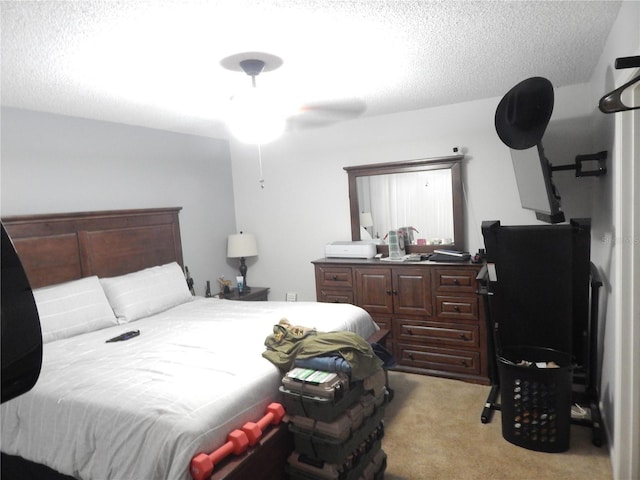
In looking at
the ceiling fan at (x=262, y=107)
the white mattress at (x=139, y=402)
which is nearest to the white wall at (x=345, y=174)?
the ceiling fan at (x=262, y=107)

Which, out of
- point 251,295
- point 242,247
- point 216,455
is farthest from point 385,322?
point 216,455

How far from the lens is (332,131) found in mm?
4109

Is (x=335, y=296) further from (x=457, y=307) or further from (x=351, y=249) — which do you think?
(x=457, y=307)

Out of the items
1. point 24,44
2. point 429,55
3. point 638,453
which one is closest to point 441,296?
point 638,453

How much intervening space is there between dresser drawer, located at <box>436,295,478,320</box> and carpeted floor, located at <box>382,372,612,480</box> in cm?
60

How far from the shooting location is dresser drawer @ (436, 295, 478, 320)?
3.23m

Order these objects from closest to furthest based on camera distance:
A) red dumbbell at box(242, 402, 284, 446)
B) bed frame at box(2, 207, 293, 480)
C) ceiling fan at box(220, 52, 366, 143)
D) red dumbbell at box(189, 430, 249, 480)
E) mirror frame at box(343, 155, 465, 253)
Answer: red dumbbell at box(189, 430, 249, 480), red dumbbell at box(242, 402, 284, 446), ceiling fan at box(220, 52, 366, 143), bed frame at box(2, 207, 293, 480), mirror frame at box(343, 155, 465, 253)

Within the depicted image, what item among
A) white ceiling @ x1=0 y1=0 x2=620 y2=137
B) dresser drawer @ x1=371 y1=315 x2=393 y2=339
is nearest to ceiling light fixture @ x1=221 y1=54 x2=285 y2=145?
white ceiling @ x1=0 y1=0 x2=620 y2=137

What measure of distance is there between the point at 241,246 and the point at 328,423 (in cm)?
288

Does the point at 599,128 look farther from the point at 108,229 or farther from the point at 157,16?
the point at 108,229

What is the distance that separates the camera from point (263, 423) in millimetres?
1814

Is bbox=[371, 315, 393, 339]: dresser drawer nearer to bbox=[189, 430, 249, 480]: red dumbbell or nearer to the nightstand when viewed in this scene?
the nightstand

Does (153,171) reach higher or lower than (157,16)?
lower

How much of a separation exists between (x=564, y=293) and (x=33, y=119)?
12.5 feet
